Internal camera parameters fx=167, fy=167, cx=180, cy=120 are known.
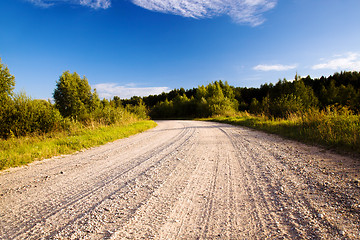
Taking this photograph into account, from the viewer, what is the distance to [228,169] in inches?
139

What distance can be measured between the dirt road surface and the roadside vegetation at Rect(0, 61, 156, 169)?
A: 162 centimetres

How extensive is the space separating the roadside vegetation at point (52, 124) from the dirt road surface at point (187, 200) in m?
1.62

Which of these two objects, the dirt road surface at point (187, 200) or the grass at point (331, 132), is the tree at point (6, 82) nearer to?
the dirt road surface at point (187, 200)

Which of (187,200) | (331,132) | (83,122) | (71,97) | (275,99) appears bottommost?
(187,200)

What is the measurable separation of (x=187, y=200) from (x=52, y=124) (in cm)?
1102

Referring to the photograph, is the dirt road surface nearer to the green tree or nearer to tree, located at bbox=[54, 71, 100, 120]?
the green tree

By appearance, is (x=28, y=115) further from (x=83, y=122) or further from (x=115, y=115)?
(x=115, y=115)

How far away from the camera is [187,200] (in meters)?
2.33

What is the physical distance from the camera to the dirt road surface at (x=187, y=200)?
171 cm

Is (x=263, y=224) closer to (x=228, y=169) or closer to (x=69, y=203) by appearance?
(x=228, y=169)

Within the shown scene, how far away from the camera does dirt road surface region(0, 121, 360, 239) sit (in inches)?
67.5

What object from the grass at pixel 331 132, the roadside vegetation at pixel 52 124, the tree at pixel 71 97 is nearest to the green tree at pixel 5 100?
the roadside vegetation at pixel 52 124

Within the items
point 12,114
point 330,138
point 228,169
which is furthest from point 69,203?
point 12,114

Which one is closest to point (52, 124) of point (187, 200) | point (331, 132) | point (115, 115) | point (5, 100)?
point (5, 100)
